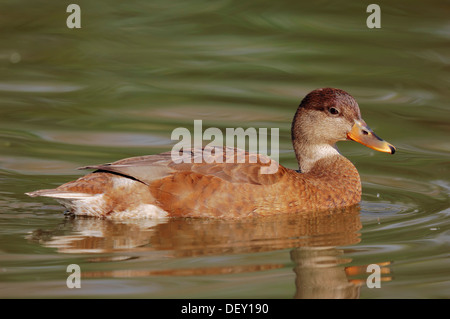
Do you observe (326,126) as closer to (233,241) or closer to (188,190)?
(188,190)

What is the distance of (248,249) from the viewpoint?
23.8 feet

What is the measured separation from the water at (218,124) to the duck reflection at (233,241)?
0.06 feet

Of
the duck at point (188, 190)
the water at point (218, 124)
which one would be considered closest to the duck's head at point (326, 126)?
the water at point (218, 124)

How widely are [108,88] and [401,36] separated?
14.8 feet

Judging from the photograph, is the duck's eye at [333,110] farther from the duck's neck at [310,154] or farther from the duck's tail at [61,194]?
the duck's tail at [61,194]

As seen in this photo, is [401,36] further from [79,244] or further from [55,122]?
[79,244]

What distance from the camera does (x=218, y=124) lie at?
1134 centimetres

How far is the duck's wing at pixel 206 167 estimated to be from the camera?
8.30 metres

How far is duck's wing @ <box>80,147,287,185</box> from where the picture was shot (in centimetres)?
830

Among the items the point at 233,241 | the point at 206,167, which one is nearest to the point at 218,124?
the point at 206,167

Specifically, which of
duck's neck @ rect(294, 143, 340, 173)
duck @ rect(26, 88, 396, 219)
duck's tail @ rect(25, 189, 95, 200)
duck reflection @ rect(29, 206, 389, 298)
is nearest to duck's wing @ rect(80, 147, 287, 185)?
duck @ rect(26, 88, 396, 219)

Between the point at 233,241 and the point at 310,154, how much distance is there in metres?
2.20

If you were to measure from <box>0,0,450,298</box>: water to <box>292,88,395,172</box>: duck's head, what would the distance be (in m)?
0.62

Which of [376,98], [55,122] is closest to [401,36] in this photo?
[376,98]
